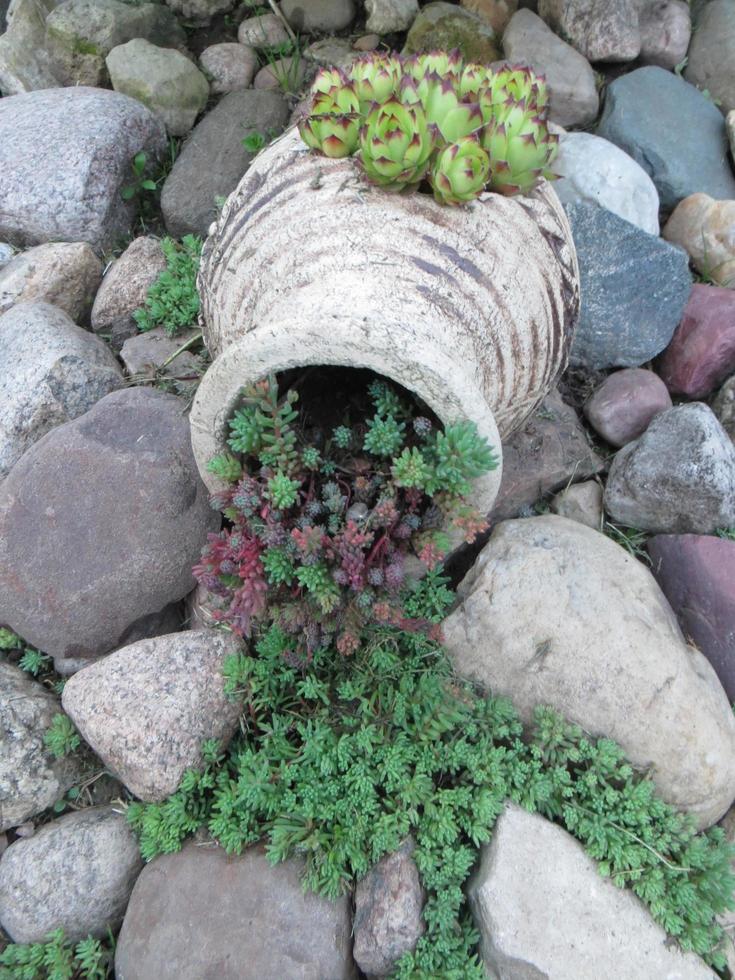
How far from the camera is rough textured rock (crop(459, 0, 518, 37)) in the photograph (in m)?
3.59

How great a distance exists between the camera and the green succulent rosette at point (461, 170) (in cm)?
181

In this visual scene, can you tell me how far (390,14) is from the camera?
3.66 meters

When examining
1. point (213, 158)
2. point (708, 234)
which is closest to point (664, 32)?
point (708, 234)

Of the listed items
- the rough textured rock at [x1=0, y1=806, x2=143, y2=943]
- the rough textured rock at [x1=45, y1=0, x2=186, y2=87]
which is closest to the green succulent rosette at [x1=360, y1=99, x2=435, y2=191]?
the rough textured rock at [x1=0, y1=806, x2=143, y2=943]

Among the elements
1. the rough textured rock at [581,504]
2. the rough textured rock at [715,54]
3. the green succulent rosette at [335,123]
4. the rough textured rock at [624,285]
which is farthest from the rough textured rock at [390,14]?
the rough textured rock at [581,504]

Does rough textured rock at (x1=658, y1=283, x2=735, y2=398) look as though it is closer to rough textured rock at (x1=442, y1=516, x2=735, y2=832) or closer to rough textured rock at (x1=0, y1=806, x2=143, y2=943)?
rough textured rock at (x1=442, y1=516, x2=735, y2=832)

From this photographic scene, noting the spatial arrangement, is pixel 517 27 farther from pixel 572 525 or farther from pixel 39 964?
pixel 39 964

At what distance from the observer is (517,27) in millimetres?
3469

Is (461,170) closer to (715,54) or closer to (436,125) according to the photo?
(436,125)

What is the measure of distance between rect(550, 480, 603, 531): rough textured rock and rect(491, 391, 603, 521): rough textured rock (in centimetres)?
5

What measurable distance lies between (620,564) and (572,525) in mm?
217

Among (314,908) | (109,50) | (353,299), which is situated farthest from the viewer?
(109,50)

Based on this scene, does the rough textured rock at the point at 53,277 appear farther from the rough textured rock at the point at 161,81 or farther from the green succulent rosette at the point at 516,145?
the green succulent rosette at the point at 516,145

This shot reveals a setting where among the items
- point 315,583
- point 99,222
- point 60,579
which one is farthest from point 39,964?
point 99,222
